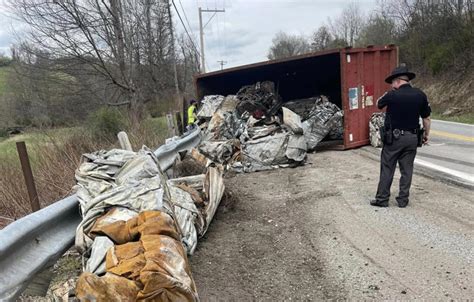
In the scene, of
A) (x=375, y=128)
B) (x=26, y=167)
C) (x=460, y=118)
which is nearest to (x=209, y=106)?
(x=375, y=128)

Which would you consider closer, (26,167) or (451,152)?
(26,167)

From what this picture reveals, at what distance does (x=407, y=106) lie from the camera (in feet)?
16.7

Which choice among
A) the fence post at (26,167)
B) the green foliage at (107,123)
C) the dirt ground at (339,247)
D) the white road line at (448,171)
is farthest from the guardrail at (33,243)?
the green foliage at (107,123)

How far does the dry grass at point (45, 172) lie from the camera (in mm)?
6172

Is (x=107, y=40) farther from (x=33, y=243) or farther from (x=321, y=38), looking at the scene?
(x=321, y=38)

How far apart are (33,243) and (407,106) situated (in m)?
4.44

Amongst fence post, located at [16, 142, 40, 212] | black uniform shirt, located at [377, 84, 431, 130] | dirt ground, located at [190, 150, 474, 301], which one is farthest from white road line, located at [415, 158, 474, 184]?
fence post, located at [16, 142, 40, 212]

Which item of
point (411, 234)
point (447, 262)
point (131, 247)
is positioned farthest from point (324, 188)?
point (131, 247)

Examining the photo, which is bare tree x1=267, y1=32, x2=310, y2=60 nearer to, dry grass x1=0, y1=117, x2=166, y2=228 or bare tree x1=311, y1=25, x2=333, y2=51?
bare tree x1=311, y1=25, x2=333, y2=51

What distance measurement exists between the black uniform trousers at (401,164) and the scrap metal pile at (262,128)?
3095 mm

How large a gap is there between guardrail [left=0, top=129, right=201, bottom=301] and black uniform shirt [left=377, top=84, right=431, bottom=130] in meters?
3.95

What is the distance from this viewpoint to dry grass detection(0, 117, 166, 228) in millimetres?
6172

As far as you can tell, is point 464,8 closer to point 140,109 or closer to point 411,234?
point 140,109

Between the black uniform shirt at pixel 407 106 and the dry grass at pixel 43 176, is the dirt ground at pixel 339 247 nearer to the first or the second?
the black uniform shirt at pixel 407 106
